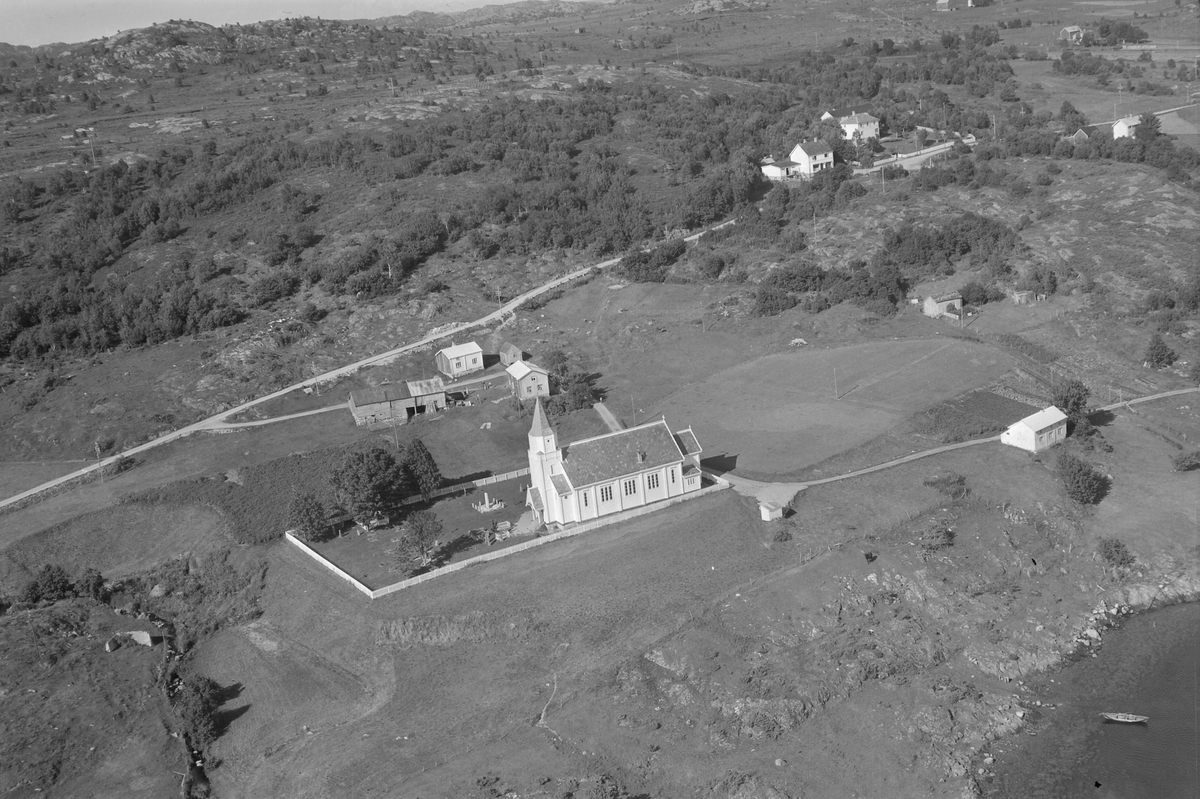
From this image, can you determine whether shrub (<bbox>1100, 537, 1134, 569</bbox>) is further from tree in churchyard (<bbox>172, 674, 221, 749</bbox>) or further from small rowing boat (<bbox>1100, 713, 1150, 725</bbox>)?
tree in churchyard (<bbox>172, 674, 221, 749</bbox>)

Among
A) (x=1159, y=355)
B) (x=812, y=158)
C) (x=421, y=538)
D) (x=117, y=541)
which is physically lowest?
(x=1159, y=355)

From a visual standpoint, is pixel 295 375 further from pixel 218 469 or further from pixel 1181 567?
pixel 1181 567

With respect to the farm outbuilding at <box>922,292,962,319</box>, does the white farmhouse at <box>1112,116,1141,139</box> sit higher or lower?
higher

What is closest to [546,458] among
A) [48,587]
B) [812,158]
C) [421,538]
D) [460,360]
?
[421,538]

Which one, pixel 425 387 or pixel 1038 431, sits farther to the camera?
pixel 425 387

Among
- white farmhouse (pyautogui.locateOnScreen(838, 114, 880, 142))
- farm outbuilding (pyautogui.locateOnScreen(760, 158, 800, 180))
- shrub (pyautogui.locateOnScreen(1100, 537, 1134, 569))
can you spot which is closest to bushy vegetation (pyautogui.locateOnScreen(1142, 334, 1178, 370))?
shrub (pyautogui.locateOnScreen(1100, 537, 1134, 569))

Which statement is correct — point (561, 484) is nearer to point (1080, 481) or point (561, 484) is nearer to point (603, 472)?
point (603, 472)
